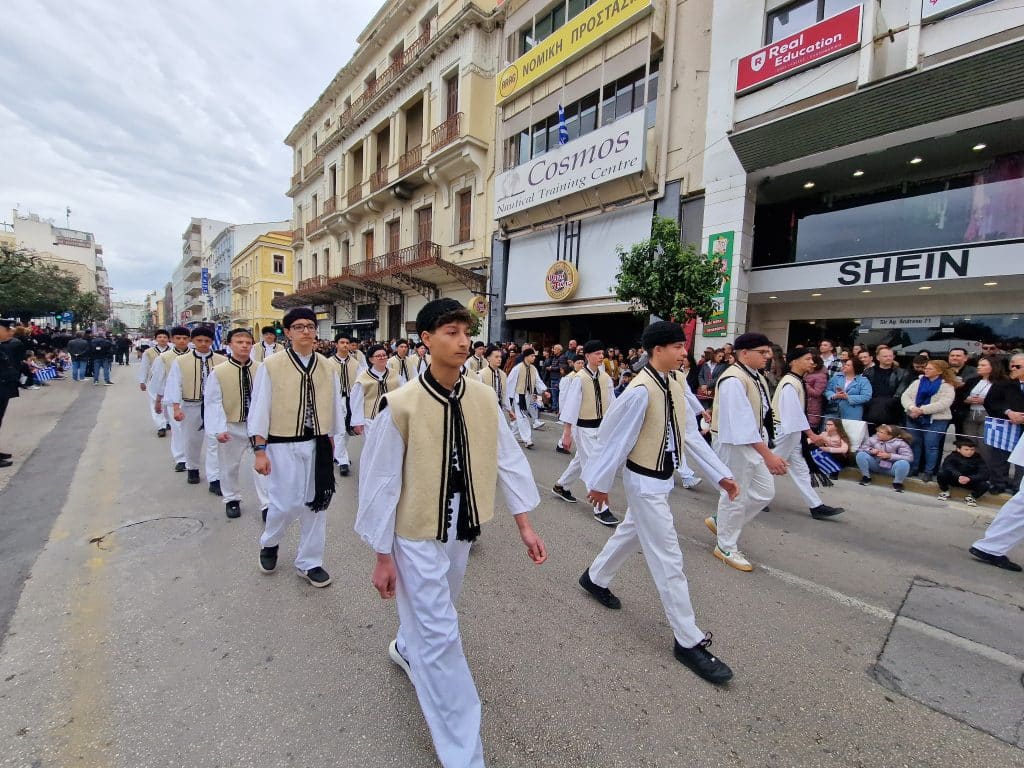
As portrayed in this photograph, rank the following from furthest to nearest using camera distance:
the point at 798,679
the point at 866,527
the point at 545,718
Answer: the point at 866,527 < the point at 798,679 < the point at 545,718

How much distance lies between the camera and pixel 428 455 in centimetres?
202

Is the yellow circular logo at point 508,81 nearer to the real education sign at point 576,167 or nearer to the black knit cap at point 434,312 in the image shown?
the real education sign at point 576,167

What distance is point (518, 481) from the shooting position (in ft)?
7.53

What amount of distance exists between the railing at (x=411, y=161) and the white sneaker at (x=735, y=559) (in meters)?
21.6

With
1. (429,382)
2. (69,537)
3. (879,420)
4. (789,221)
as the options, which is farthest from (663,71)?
(69,537)

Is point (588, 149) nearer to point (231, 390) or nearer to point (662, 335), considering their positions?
point (231, 390)

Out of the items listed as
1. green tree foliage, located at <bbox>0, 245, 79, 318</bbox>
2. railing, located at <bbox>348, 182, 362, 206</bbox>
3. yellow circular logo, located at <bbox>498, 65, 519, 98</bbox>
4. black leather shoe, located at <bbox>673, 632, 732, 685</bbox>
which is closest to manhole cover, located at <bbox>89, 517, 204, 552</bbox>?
black leather shoe, located at <bbox>673, 632, 732, 685</bbox>

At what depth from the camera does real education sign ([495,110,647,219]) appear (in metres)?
13.6

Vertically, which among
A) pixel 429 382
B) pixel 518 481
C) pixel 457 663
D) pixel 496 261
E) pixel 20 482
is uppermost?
pixel 496 261

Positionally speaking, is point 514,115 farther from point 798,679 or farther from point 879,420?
point 798,679

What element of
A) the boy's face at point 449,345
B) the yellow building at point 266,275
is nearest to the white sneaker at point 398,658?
the boy's face at point 449,345

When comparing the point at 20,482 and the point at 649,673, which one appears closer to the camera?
the point at 649,673

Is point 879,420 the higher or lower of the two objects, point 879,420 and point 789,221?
the lower

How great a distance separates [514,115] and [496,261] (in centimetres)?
552
